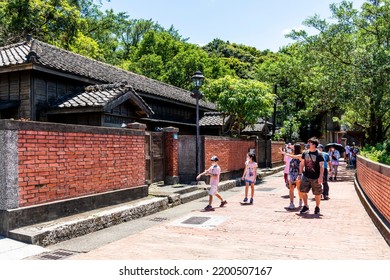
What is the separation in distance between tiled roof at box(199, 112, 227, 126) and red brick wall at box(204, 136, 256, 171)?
8.73 ft

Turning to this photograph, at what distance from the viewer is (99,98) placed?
11.9 metres

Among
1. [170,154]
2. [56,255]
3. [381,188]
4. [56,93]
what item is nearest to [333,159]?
[170,154]

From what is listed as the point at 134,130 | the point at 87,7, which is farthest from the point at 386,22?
the point at 87,7

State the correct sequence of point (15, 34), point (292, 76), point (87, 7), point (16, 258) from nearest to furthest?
1. point (16, 258)
2. point (15, 34)
3. point (292, 76)
4. point (87, 7)

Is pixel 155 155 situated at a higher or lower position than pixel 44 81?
lower

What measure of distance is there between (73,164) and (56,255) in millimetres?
2335

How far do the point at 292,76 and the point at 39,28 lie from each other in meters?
20.2

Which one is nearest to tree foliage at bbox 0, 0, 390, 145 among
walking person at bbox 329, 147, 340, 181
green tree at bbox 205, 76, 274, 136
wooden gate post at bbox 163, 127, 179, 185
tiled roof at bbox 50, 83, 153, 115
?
green tree at bbox 205, 76, 274, 136

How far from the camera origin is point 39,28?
2238 centimetres

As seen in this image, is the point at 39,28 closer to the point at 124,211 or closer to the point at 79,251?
the point at 124,211

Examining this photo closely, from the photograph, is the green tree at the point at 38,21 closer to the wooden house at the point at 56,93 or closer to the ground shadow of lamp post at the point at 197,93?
the wooden house at the point at 56,93

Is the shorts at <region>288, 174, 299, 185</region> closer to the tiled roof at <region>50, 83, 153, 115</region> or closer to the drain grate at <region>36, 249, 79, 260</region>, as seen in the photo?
the tiled roof at <region>50, 83, 153, 115</region>

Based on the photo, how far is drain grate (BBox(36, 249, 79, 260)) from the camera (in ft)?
18.1

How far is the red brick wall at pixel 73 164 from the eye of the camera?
6.52 m
